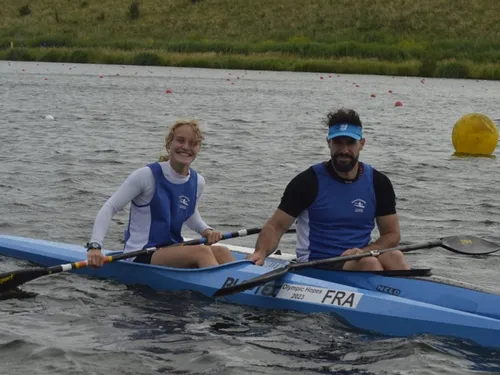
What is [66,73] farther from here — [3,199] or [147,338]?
[147,338]

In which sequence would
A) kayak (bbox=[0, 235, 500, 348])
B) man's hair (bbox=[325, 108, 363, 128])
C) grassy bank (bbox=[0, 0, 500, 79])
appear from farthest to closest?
1. grassy bank (bbox=[0, 0, 500, 79])
2. man's hair (bbox=[325, 108, 363, 128])
3. kayak (bbox=[0, 235, 500, 348])

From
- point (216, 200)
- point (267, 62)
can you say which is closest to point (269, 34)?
point (267, 62)

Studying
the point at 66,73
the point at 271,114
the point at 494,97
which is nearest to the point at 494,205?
the point at 271,114

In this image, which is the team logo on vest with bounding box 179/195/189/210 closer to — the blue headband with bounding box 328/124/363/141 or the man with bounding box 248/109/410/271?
the man with bounding box 248/109/410/271

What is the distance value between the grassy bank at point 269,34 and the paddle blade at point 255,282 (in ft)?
118

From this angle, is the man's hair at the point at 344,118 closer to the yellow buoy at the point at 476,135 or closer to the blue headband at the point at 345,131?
the blue headband at the point at 345,131

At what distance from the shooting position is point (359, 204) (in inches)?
321

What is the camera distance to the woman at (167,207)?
27.8ft

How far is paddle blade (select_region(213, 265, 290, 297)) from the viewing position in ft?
25.8

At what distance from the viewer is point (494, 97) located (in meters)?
35.4

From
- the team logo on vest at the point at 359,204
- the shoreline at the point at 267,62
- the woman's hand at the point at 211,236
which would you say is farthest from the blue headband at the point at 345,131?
the shoreline at the point at 267,62

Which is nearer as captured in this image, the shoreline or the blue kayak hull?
the blue kayak hull

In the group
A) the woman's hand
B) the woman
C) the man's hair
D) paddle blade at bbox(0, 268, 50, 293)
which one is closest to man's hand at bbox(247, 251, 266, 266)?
the woman

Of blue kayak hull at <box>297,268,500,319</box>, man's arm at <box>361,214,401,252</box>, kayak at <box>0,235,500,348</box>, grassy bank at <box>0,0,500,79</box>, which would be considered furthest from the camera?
grassy bank at <box>0,0,500,79</box>
